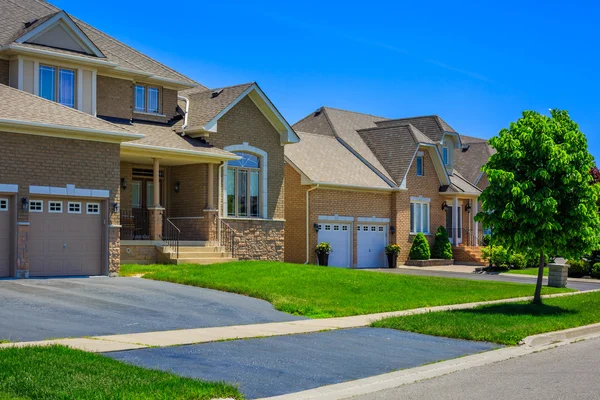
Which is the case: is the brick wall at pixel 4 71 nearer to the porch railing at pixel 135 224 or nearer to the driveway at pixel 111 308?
the porch railing at pixel 135 224

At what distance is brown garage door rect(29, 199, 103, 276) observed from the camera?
22172 millimetres

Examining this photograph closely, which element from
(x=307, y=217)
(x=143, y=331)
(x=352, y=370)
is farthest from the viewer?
(x=307, y=217)

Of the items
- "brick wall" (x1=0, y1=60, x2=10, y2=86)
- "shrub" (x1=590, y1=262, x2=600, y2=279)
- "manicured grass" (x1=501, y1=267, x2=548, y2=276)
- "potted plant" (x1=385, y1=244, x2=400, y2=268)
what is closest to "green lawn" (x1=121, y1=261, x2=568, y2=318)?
"brick wall" (x1=0, y1=60, x2=10, y2=86)

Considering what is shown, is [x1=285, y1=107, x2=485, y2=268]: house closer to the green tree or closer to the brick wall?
the brick wall

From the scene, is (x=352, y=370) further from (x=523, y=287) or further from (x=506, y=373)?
(x=523, y=287)

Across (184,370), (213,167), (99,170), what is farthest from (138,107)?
(184,370)

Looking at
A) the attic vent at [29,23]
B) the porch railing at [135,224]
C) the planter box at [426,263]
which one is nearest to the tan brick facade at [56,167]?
the porch railing at [135,224]

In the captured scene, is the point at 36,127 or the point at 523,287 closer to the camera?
the point at 36,127

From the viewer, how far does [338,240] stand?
1441 inches

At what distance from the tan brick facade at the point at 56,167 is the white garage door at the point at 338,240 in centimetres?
1391

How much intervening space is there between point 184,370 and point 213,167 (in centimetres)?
1901

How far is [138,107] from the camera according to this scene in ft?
95.9

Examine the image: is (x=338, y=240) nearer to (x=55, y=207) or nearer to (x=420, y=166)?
(x=420, y=166)

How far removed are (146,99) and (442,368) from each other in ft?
67.4
